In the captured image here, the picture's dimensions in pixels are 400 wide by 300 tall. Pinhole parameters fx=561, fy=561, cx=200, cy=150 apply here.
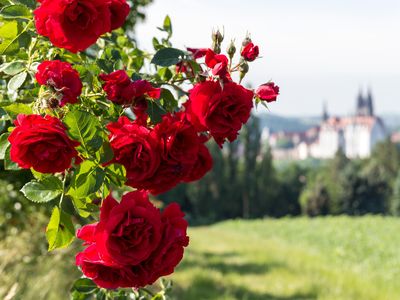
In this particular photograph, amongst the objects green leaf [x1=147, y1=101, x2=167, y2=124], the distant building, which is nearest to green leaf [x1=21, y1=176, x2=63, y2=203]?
green leaf [x1=147, y1=101, x2=167, y2=124]

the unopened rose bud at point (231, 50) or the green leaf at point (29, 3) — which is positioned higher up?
the green leaf at point (29, 3)

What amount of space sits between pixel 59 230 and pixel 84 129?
0.35 meters

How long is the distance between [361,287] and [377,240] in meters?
18.9

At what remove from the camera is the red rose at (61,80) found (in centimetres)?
154

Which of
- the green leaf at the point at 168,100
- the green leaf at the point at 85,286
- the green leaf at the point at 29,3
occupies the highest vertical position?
the green leaf at the point at 29,3

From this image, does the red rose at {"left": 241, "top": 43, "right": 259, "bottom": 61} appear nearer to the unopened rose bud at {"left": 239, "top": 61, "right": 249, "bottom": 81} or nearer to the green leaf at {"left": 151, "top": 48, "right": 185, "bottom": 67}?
the unopened rose bud at {"left": 239, "top": 61, "right": 249, "bottom": 81}

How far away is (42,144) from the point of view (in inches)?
54.7

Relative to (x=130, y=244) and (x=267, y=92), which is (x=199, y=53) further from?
(x=130, y=244)

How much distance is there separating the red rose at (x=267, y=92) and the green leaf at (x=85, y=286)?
1104 millimetres

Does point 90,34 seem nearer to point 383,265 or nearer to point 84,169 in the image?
point 84,169

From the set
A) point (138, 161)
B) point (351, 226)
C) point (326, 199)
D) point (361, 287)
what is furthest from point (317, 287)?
point (326, 199)

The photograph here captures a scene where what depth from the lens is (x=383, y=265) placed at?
22.0m

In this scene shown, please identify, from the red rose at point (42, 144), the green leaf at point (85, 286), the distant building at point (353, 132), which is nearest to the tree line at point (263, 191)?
the green leaf at point (85, 286)

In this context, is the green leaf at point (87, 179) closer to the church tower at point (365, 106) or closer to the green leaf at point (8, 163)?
the green leaf at point (8, 163)
